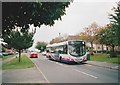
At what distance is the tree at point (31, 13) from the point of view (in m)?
11.1

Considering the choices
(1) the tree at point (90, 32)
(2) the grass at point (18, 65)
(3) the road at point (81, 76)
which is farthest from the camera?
(1) the tree at point (90, 32)

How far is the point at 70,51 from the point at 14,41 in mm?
8800

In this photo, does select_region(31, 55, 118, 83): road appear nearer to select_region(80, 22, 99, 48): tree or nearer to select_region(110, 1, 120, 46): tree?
select_region(110, 1, 120, 46): tree

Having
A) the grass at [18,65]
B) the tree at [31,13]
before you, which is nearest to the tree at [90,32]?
the grass at [18,65]

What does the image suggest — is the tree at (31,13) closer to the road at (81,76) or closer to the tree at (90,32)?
the road at (81,76)

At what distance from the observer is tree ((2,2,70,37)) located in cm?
1112

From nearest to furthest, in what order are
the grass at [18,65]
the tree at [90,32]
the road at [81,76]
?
the road at [81,76] → the grass at [18,65] → the tree at [90,32]

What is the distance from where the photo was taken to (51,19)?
12711 mm

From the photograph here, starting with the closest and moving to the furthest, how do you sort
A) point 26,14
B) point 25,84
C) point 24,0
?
1. point 24,0
2. point 26,14
3. point 25,84

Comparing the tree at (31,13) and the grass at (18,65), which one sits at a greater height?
the tree at (31,13)

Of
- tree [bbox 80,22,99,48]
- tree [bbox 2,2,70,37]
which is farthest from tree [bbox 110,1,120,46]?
tree [bbox 80,22,99,48]

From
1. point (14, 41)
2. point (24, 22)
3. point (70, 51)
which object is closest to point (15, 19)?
point (24, 22)

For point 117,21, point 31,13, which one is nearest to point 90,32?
point 117,21

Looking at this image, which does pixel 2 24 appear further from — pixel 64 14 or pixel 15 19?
pixel 64 14
